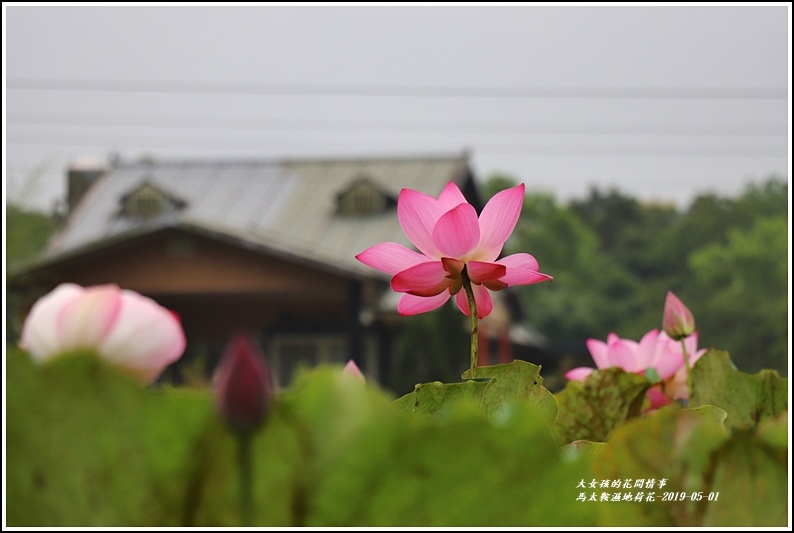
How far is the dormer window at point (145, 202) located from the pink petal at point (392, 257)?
1244 cm

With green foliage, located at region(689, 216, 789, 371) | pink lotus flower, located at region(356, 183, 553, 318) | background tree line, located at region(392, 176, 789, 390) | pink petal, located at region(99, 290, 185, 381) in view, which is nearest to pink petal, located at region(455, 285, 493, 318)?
pink lotus flower, located at region(356, 183, 553, 318)

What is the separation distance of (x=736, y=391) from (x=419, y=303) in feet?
0.76

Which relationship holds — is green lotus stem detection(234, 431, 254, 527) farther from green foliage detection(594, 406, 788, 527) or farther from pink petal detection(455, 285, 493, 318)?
pink petal detection(455, 285, 493, 318)

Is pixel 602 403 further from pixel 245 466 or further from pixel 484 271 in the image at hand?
pixel 245 466

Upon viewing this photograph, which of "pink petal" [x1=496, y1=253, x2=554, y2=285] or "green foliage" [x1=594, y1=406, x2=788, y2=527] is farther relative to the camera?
"pink petal" [x1=496, y1=253, x2=554, y2=285]

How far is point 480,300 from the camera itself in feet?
1.53

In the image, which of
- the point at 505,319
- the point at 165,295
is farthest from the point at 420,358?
the point at 505,319

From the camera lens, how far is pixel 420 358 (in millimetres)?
8789

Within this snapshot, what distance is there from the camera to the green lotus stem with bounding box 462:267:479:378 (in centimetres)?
38

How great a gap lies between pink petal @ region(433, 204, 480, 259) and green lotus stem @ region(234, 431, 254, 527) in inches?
8.7

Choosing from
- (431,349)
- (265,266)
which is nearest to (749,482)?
(431,349)

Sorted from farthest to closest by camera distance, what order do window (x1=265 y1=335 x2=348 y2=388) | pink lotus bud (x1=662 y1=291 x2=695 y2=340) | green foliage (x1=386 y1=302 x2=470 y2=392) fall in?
1. window (x1=265 y1=335 x2=348 y2=388)
2. green foliage (x1=386 y1=302 x2=470 y2=392)
3. pink lotus bud (x1=662 y1=291 x2=695 y2=340)

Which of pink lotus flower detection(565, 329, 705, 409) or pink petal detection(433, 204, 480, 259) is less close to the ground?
pink petal detection(433, 204, 480, 259)

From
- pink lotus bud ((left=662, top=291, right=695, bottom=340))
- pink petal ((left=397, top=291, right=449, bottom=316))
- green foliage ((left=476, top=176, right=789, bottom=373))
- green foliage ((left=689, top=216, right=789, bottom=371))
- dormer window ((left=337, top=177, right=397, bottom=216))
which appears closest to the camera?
pink petal ((left=397, top=291, right=449, bottom=316))
